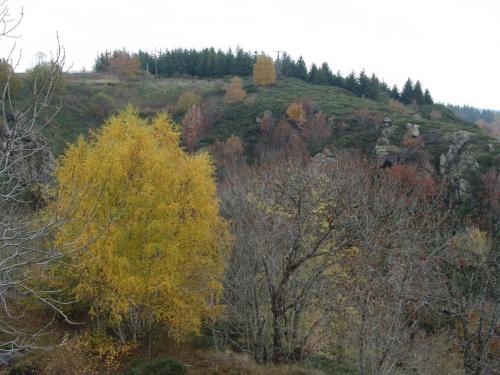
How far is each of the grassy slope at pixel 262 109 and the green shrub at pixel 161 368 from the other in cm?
2995

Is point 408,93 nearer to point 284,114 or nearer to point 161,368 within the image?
point 284,114

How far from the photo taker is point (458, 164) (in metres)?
43.6

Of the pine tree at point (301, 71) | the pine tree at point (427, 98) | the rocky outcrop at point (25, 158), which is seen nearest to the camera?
the rocky outcrop at point (25, 158)

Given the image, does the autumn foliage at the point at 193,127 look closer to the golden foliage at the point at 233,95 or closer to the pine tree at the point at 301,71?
the golden foliage at the point at 233,95

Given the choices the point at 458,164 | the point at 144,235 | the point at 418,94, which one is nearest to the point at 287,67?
the point at 418,94

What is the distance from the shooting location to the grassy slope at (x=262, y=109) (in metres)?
50.8

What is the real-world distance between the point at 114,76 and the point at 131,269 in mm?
85234

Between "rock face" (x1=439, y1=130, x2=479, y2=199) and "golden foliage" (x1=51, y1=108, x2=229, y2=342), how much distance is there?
3038cm

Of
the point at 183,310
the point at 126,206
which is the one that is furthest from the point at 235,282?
the point at 126,206

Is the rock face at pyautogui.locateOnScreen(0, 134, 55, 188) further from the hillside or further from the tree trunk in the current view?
the hillside

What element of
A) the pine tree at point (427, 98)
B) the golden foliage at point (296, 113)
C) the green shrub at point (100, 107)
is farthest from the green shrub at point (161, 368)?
the pine tree at point (427, 98)

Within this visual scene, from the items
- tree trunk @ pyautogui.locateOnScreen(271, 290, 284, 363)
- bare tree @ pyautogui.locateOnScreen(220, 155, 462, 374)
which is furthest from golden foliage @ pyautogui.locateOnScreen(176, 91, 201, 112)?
tree trunk @ pyautogui.locateOnScreen(271, 290, 284, 363)

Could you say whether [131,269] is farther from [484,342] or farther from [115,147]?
[484,342]

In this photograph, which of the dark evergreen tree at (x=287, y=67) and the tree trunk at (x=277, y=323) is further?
the dark evergreen tree at (x=287, y=67)
